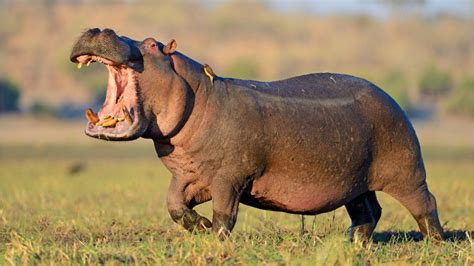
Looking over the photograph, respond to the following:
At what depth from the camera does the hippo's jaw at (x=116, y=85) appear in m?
6.39

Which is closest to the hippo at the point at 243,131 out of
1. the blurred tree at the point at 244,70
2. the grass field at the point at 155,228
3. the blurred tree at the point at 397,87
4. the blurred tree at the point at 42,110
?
the grass field at the point at 155,228

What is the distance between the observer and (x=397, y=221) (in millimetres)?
9992

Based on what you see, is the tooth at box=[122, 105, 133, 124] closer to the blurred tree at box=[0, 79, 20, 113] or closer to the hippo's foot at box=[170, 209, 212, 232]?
the hippo's foot at box=[170, 209, 212, 232]

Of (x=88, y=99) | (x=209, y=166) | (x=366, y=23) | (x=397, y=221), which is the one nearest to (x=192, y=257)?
(x=209, y=166)

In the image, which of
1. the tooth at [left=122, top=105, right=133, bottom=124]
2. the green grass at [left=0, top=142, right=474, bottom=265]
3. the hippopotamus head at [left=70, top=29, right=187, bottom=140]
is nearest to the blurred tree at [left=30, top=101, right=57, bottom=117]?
the green grass at [left=0, top=142, right=474, bottom=265]

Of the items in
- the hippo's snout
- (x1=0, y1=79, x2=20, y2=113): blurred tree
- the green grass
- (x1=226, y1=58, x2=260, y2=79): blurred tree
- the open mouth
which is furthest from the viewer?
(x1=226, y1=58, x2=260, y2=79): blurred tree

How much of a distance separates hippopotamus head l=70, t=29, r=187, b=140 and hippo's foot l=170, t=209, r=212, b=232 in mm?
535

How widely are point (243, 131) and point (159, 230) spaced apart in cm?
153

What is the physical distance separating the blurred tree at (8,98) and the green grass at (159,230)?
2076 cm

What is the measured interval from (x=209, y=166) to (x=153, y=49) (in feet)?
2.62

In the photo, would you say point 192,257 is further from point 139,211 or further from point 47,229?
point 139,211

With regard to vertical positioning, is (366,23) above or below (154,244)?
above

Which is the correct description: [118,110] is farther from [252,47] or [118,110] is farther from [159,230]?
[252,47]

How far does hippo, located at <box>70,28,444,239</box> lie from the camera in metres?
6.63
